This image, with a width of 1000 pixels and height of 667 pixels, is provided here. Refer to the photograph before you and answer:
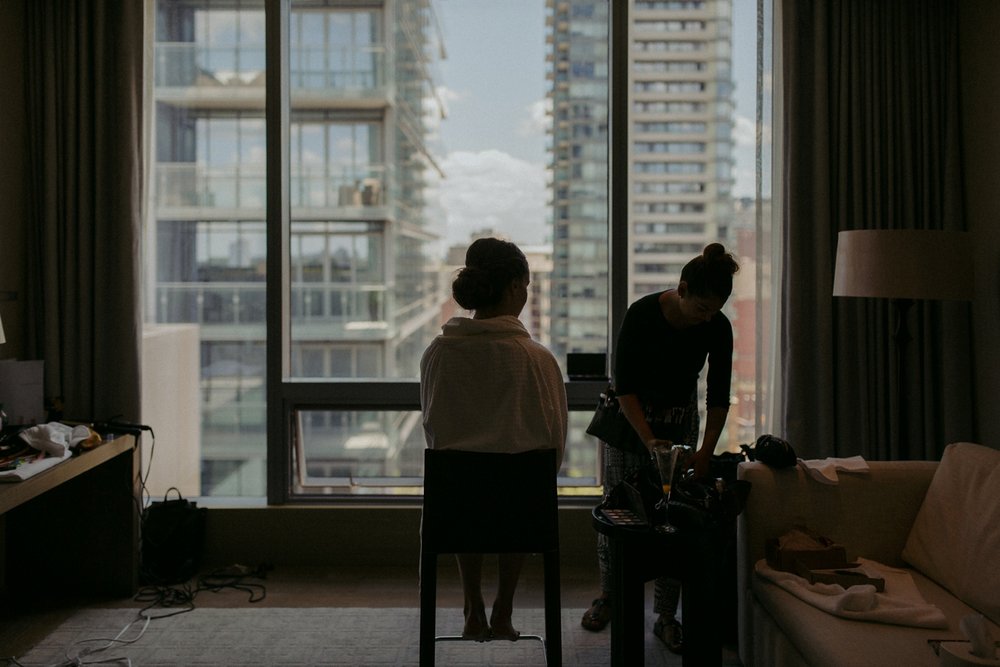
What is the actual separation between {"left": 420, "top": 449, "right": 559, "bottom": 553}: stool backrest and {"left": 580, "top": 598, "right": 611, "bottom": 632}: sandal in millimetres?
991

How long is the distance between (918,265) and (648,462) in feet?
3.79

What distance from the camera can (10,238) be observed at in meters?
3.50

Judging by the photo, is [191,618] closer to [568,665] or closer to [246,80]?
[568,665]

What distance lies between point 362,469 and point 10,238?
177 centimetres

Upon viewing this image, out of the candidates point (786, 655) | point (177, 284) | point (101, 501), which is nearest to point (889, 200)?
point (786, 655)

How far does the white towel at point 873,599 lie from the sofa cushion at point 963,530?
0.35 ft

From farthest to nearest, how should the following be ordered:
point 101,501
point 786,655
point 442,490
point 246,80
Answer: point 246,80, point 101,501, point 786,655, point 442,490

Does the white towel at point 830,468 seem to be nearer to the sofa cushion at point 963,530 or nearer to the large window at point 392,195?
the sofa cushion at point 963,530

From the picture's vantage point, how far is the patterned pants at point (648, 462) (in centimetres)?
282

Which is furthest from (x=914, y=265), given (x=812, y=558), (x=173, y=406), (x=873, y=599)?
(x=173, y=406)

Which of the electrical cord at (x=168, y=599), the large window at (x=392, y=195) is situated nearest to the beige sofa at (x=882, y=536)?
the large window at (x=392, y=195)

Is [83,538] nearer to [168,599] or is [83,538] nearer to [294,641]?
[168,599]

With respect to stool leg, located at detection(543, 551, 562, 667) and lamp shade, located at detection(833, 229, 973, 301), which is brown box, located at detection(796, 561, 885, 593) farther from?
lamp shade, located at detection(833, 229, 973, 301)

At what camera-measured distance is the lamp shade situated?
2924 mm
